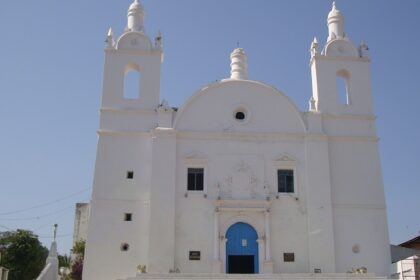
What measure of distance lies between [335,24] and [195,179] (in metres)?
9.90

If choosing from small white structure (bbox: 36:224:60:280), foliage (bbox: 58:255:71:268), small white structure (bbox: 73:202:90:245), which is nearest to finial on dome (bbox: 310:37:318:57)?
small white structure (bbox: 36:224:60:280)

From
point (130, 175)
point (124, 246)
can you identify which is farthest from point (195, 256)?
point (130, 175)

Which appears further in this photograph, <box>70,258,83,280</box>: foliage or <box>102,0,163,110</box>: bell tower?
<box>70,258,83,280</box>: foliage

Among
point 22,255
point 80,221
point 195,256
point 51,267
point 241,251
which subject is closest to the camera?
point 195,256

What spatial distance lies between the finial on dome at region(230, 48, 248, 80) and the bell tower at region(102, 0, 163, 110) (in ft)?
11.2

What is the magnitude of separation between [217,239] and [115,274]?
13.3ft

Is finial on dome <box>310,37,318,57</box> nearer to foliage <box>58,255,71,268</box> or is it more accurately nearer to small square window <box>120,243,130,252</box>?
small square window <box>120,243,130,252</box>

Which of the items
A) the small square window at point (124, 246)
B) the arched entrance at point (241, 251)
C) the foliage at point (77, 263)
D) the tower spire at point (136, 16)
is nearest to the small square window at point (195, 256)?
the arched entrance at point (241, 251)

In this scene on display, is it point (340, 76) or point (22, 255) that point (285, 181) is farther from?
point (22, 255)

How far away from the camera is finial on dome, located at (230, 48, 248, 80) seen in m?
25.6

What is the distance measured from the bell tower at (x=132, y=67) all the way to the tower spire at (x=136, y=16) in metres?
0.06

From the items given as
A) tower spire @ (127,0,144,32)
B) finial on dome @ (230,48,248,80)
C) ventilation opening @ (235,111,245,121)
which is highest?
tower spire @ (127,0,144,32)

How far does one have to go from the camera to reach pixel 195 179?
22.9 metres

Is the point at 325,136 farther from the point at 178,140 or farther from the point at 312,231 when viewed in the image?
the point at 178,140
